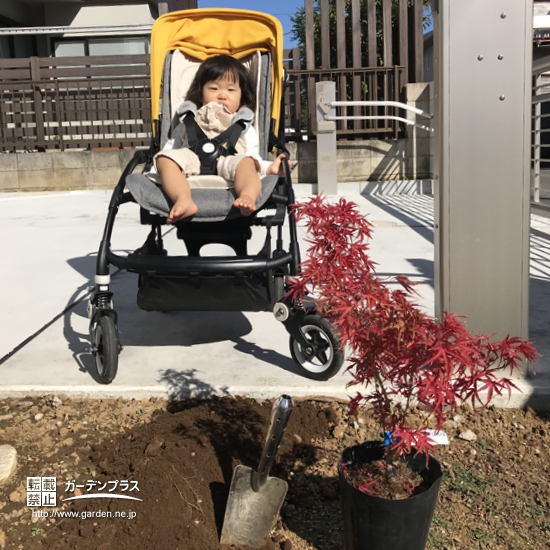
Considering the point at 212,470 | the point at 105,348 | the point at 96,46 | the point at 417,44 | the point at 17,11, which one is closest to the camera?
the point at 212,470

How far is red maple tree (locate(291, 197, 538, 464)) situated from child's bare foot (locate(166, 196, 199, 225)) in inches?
42.6

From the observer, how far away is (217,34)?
4043 millimetres

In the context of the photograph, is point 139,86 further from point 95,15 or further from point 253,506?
point 253,506

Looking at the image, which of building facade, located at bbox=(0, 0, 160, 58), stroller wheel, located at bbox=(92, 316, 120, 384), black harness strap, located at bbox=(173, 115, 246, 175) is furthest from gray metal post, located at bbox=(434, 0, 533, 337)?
building facade, located at bbox=(0, 0, 160, 58)

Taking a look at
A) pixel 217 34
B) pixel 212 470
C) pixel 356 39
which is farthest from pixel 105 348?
pixel 356 39

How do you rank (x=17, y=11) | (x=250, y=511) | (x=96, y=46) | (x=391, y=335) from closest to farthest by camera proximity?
(x=391, y=335)
(x=250, y=511)
(x=17, y=11)
(x=96, y=46)

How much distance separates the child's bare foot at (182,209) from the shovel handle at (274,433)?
1226mm

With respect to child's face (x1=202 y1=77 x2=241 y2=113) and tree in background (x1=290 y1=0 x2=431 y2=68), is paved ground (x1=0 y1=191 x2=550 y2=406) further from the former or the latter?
tree in background (x1=290 y1=0 x2=431 y2=68)

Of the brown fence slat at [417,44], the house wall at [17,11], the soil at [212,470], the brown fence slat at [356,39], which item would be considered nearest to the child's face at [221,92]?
the soil at [212,470]

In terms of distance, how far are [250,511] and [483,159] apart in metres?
1.57

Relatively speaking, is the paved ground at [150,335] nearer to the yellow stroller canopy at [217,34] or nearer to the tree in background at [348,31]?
the yellow stroller canopy at [217,34]

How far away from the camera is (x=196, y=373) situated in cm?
292

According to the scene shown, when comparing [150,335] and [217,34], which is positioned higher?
[217,34]

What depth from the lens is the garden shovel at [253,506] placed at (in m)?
1.84
